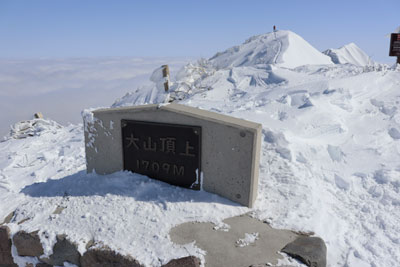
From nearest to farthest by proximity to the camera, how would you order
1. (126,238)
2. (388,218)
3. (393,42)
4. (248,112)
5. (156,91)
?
(126,238)
(388,218)
(248,112)
(393,42)
(156,91)

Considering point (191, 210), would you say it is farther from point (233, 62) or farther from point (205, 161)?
point (233, 62)

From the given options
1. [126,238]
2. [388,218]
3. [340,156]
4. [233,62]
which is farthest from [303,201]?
[233,62]

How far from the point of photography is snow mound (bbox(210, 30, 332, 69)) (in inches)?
586

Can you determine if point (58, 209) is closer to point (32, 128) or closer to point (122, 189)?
point (122, 189)

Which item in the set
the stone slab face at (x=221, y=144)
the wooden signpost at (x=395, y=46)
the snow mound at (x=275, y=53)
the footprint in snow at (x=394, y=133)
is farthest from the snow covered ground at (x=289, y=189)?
the snow mound at (x=275, y=53)

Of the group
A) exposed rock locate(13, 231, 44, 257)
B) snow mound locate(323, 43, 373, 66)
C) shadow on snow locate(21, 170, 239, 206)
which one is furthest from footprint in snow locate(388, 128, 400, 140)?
snow mound locate(323, 43, 373, 66)

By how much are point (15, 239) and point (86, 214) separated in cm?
81

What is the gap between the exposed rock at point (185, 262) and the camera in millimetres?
2617

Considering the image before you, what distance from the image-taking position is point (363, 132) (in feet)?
18.1

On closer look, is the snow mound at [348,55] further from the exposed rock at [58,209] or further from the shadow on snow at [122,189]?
the exposed rock at [58,209]

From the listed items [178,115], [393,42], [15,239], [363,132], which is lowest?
[15,239]

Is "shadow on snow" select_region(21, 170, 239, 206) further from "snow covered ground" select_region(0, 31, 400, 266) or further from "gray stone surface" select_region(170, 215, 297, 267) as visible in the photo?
"gray stone surface" select_region(170, 215, 297, 267)

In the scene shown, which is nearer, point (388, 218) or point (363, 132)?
point (388, 218)

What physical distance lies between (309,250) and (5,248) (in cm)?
328
